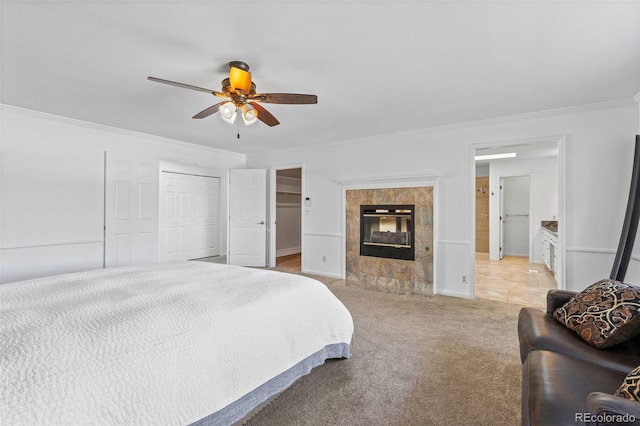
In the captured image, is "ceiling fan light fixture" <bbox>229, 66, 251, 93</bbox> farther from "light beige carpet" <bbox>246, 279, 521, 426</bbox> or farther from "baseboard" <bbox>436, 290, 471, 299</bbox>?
"baseboard" <bbox>436, 290, 471, 299</bbox>

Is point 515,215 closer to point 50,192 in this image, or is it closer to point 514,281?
point 514,281

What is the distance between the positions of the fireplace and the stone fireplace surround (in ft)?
0.22

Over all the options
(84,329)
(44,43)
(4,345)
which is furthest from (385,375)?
(44,43)

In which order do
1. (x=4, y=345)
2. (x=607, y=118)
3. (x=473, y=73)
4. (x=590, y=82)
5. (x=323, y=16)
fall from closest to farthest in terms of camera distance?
(x=4, y=345) < (x=323, y=16) < (x=473, y=73) < (x=590, y=82) < (x=607, y=118)

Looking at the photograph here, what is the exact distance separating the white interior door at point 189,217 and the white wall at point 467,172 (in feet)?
5.56

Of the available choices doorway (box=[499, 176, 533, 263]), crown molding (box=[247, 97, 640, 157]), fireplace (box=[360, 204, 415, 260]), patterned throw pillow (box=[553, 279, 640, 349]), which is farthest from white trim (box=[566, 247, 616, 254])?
doorway (box=[499, 176, 533, 263])

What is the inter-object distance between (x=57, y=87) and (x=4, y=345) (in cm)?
284

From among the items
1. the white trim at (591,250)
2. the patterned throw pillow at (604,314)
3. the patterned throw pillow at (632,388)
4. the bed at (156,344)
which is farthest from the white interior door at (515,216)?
the patterned throw pillow at (632,388)

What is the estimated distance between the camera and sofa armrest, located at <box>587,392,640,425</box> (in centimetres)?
82

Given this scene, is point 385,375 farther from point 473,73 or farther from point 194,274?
point 473,73

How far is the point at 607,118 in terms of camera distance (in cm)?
335

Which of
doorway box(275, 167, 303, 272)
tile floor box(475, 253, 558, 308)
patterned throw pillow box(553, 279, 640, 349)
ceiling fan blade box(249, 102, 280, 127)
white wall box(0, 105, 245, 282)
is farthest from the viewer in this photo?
doorway box(275, 167, 303, 272)

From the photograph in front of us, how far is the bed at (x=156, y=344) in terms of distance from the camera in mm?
1044

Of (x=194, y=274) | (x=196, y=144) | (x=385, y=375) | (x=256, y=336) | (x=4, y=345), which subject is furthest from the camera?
(x=196, y=144)
